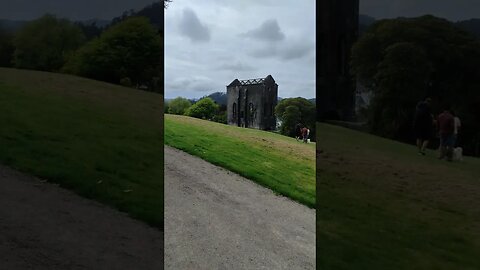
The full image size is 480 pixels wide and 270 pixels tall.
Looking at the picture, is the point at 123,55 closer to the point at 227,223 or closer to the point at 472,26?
the point at 472,26

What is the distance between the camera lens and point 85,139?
5.26 m

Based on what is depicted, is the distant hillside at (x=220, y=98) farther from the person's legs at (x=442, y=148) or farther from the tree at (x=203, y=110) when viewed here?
the person's legs at (x=442, y=148)

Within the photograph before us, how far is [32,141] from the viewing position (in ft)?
17.0

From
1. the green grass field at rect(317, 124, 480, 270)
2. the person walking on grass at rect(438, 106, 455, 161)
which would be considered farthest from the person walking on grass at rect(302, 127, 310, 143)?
the person walking on grass at rect(438, 106, 455, 161)

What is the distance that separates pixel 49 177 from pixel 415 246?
12.0ft

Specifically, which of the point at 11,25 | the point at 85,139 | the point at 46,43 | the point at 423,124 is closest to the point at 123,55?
the point at 46,43

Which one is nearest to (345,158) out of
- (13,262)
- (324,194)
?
(324,194)

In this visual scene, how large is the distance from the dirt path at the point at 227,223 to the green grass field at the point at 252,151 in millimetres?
256

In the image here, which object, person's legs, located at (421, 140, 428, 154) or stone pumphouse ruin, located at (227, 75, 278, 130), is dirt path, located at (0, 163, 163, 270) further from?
stone pumphouse ruin, located at (227, 75, 278, 130)

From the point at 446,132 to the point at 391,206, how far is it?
0.88 metres

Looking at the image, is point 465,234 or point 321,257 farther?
point 321,257

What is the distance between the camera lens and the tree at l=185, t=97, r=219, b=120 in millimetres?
11368

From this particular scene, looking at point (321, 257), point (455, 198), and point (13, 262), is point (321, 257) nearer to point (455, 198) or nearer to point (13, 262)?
point (455, 198)

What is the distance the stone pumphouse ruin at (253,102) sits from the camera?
10.3 metres
